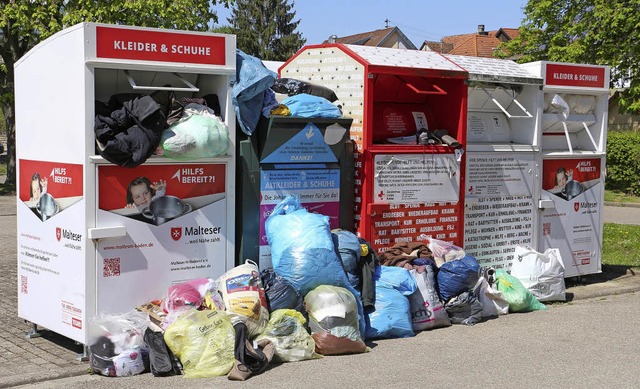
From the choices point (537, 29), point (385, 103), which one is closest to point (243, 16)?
point (537, 29)

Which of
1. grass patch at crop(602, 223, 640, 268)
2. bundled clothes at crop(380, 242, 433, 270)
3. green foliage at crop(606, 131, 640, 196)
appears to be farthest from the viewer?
green foliage at crop(606, 131, 640, 196)

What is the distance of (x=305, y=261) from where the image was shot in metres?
6.01

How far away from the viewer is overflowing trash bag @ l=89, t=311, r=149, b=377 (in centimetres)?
523

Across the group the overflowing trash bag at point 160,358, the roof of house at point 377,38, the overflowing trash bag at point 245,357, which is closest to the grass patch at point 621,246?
the overflowing trash bag at point 245,357

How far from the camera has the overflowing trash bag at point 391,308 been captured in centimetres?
629

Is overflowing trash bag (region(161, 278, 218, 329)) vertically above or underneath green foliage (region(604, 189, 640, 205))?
above

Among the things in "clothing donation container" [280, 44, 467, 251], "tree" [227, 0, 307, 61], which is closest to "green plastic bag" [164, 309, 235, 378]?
"clothing donation container" [280, 44, 467, 251]

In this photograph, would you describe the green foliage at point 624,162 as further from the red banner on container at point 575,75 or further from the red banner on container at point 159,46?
the red banner on container at point 159,46

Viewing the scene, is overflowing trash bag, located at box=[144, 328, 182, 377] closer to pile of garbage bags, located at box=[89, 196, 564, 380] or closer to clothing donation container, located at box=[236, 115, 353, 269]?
pile of garbage bags, located at box=[89, 196, 564, 380]

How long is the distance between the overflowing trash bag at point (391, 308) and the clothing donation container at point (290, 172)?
2.54 feet

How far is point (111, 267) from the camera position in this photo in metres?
5.56

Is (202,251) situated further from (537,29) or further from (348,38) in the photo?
(348,38)

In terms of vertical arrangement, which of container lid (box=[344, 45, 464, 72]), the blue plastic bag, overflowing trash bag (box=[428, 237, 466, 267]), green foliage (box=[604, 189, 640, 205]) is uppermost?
container lid (box=[344, 45, 464, 72])

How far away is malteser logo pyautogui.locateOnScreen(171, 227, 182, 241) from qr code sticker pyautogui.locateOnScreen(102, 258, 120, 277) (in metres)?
0.47
